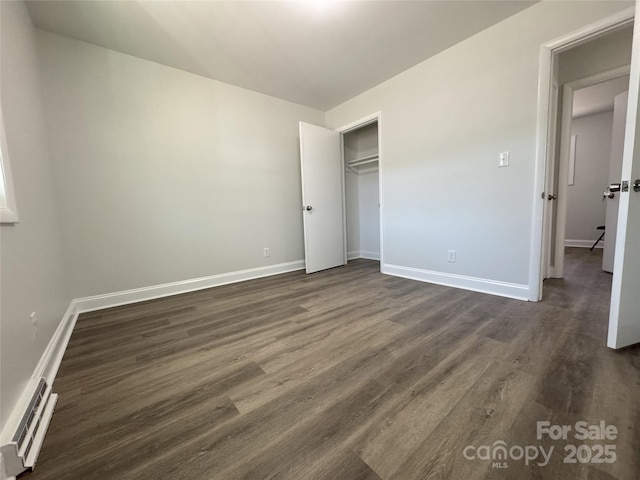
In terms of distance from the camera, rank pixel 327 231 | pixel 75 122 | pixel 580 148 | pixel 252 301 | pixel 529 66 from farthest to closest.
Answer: pixel 580 148
pixel 327 231
pixel 252 301
pixel 75 122
pixel 529 66

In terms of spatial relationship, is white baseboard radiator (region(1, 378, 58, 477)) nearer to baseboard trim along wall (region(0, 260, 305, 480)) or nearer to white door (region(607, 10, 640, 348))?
baseboard trim along wall (region(0, 260, 305, 480))

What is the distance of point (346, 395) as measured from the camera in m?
1.07

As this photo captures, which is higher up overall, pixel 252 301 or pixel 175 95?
pixel 175 95

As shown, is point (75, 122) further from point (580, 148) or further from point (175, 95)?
point (580, 148)

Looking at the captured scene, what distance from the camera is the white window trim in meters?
1.03

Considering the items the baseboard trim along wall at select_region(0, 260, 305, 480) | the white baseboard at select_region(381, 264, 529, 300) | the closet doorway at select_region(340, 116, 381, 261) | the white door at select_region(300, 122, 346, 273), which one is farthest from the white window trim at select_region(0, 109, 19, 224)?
the closet doorway at select_region(340, 116, 381, 261)

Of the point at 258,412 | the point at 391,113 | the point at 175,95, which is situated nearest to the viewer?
the point at 258,412

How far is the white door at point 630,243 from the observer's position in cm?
121

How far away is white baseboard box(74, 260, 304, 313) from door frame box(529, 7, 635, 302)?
2.70 metres

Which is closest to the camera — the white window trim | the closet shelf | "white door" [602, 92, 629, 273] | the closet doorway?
the white window trim

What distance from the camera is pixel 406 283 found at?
8.82 feet

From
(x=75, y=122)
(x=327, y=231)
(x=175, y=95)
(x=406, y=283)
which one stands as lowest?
(x=406, y=283)

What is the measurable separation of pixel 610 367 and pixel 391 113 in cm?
281

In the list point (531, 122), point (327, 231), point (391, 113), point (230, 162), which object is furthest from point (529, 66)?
point (230, 162)
